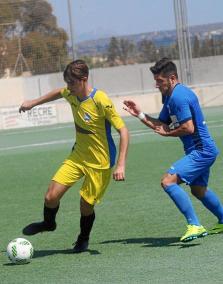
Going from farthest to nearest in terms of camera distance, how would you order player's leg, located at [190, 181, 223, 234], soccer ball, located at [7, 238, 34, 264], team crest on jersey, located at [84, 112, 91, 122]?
player's leg, located at [190, 181, 223, 234]
team crest on jersey, located at [84, 112, 91, 122]
soccer ball, located at [7, 238, 34, 264]

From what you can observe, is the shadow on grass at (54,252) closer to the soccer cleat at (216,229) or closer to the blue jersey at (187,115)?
the soccer cleat at (216,229)

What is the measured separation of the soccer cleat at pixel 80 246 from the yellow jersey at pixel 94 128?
2.38 feet

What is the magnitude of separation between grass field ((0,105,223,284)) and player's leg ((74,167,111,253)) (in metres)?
0.13

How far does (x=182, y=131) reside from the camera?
8.05 metres

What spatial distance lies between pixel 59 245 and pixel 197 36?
27.8 meters

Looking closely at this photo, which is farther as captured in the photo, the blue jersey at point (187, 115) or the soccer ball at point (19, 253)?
the blue jersey at point (187, 115)

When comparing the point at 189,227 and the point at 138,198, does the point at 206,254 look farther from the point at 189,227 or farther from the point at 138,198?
the point at 138,198

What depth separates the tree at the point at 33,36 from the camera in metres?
33.5

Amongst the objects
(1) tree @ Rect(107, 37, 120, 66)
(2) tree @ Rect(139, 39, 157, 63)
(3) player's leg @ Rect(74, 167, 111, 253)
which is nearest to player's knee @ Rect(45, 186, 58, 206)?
(3) player's leg @ Rect(74, 167, 111, 253)

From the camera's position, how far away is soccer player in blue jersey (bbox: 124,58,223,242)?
8039mm

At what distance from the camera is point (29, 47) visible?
34.5 meters

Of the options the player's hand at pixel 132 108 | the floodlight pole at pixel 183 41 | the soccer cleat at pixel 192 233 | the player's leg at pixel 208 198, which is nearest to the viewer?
the soccer cleat at pixel 192 233

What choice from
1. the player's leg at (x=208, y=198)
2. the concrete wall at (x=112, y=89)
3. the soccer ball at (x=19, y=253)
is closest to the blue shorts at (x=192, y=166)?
the player's leg at (x=208, y=198)

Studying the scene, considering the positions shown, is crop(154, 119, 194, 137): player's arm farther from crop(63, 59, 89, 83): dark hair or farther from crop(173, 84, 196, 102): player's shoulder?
crop(63, 59, 89, 83): dark hair
